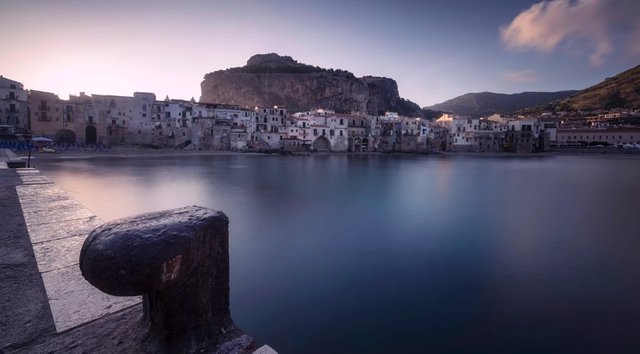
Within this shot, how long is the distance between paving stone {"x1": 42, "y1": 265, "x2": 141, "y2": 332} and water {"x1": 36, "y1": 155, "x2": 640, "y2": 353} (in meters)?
3.89

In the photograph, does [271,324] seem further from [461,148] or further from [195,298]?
[461,148]

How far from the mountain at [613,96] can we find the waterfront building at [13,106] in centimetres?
15537

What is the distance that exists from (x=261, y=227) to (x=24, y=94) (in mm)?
56872

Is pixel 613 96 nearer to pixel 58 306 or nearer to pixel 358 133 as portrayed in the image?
pixel 358 133

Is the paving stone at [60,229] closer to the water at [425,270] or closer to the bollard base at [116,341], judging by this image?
the bollard base at [116,341]

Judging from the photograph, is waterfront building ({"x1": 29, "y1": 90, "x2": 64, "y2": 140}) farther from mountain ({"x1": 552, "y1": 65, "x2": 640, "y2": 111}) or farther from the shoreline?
mountain ({"x1": 552, "y1": 65, "x2": 640, "y2": 111})

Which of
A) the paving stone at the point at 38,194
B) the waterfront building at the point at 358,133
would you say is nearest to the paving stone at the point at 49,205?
the paving stone at the point at 38,194

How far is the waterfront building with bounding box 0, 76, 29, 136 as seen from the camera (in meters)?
46.9

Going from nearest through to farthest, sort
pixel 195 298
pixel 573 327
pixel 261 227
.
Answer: pixel 195 298 < pixel 573 327 < pixel 261 227

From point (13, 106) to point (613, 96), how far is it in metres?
171

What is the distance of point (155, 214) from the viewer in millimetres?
2107

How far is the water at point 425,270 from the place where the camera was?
6367 millimetres

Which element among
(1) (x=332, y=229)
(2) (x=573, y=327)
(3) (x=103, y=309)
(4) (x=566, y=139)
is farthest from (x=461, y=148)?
(3) (x=103, y=309)

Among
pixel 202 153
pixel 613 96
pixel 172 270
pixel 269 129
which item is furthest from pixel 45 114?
pixel 613 96
